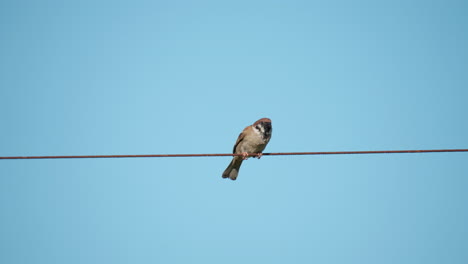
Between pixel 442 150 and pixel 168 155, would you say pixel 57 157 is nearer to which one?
pixel 168 155

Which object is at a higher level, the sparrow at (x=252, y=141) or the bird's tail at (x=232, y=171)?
the sparrow at (x=252, y=141)

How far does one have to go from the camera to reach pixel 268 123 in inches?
423

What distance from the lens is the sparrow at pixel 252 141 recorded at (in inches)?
420

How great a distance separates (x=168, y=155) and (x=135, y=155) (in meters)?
0.48

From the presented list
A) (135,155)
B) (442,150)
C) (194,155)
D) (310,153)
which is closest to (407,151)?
(442,150)

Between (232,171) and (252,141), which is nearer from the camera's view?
(252,141)

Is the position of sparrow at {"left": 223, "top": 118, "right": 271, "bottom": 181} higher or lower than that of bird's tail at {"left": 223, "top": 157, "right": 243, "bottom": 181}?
higher

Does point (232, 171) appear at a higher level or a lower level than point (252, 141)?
lower

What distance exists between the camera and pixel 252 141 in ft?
35.3

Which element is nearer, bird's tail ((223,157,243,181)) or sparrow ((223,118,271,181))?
sparrow ((223,118,271,181))

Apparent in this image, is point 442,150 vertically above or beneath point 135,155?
above

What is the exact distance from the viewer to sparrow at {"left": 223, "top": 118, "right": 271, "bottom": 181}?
10664mm

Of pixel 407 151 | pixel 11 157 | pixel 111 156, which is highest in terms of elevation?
pixel 407 151

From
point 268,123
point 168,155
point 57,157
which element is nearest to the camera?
point 57,157
